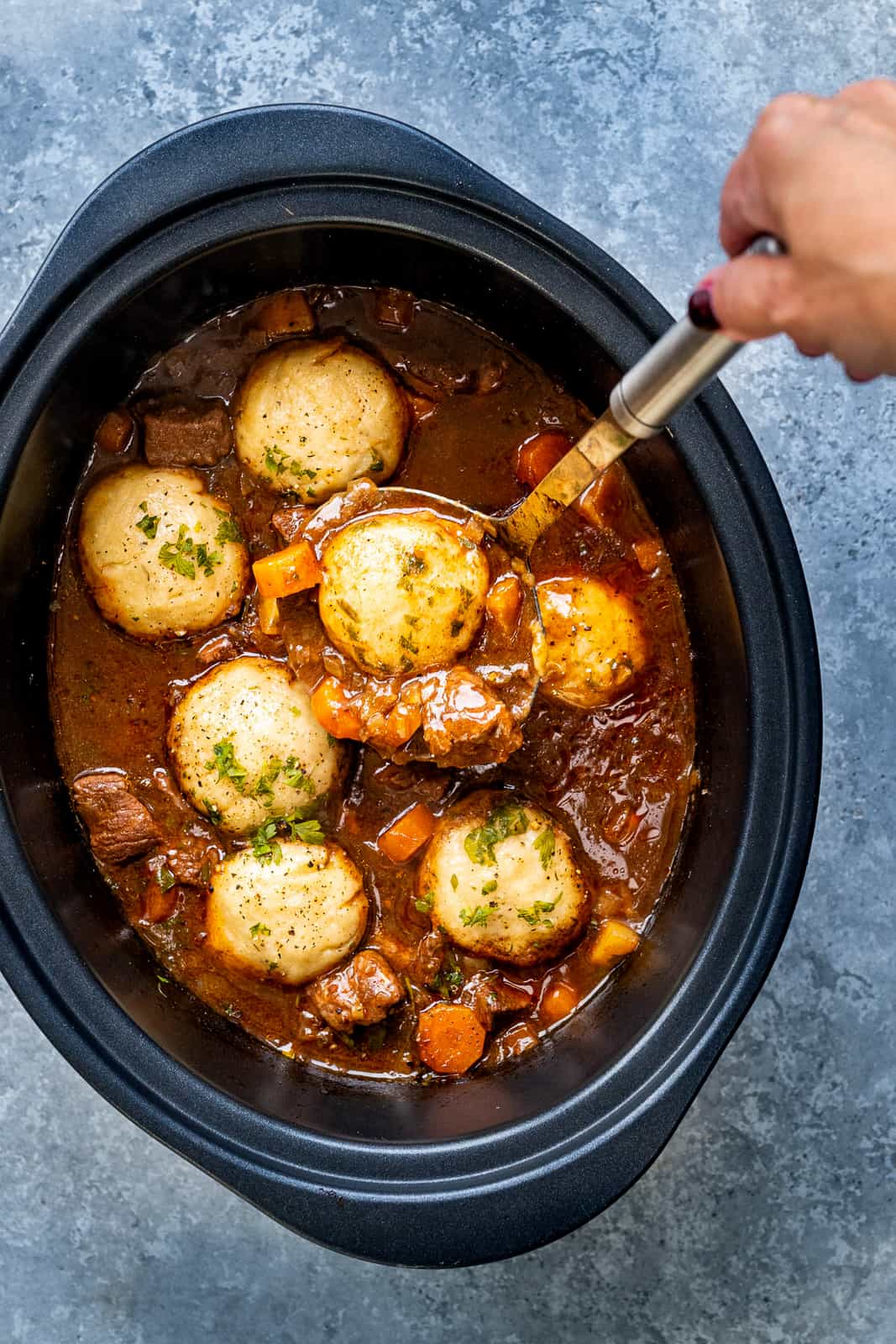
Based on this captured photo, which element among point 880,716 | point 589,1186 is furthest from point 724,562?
point 589,1186

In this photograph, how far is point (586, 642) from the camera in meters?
2.39

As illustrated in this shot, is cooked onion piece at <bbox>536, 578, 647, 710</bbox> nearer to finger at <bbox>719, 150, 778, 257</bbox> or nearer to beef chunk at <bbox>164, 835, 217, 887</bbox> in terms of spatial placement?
beef chunk at <bbox>164, 835, 217, 887</bbox>

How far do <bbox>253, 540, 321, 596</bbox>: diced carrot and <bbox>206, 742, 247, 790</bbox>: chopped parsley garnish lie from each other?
0.33m

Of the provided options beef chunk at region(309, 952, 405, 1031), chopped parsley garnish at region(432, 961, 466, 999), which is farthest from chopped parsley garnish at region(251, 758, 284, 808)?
chopped parsley garnish at region(432, 961, 466, 999)

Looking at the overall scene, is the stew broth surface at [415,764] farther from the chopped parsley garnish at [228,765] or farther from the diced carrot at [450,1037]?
the chopped parsley garnish at [228,765]

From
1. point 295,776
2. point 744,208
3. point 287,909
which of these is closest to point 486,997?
point 287,909

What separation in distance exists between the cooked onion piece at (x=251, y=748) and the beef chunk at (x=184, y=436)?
0.44 metres

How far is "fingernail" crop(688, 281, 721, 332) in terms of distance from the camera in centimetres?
147

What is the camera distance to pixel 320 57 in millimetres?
2572

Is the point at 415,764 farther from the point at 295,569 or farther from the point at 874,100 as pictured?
the point at 874,100

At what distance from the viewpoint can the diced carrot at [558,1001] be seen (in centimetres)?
259

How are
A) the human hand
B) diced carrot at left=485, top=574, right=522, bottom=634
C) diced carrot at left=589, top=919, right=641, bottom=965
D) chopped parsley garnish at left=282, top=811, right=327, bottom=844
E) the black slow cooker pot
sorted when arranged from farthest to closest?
diced carrot at left=589, top=919, right=641, bottom=965
chopped parsley garnish at left=282, top=811, right=327, bottom=844
diced carrot at left=485, top=574, right=522, bottom=634
the black slow cooker pot
the human hand

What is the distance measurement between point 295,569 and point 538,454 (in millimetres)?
566

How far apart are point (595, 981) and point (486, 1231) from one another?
0.62m
